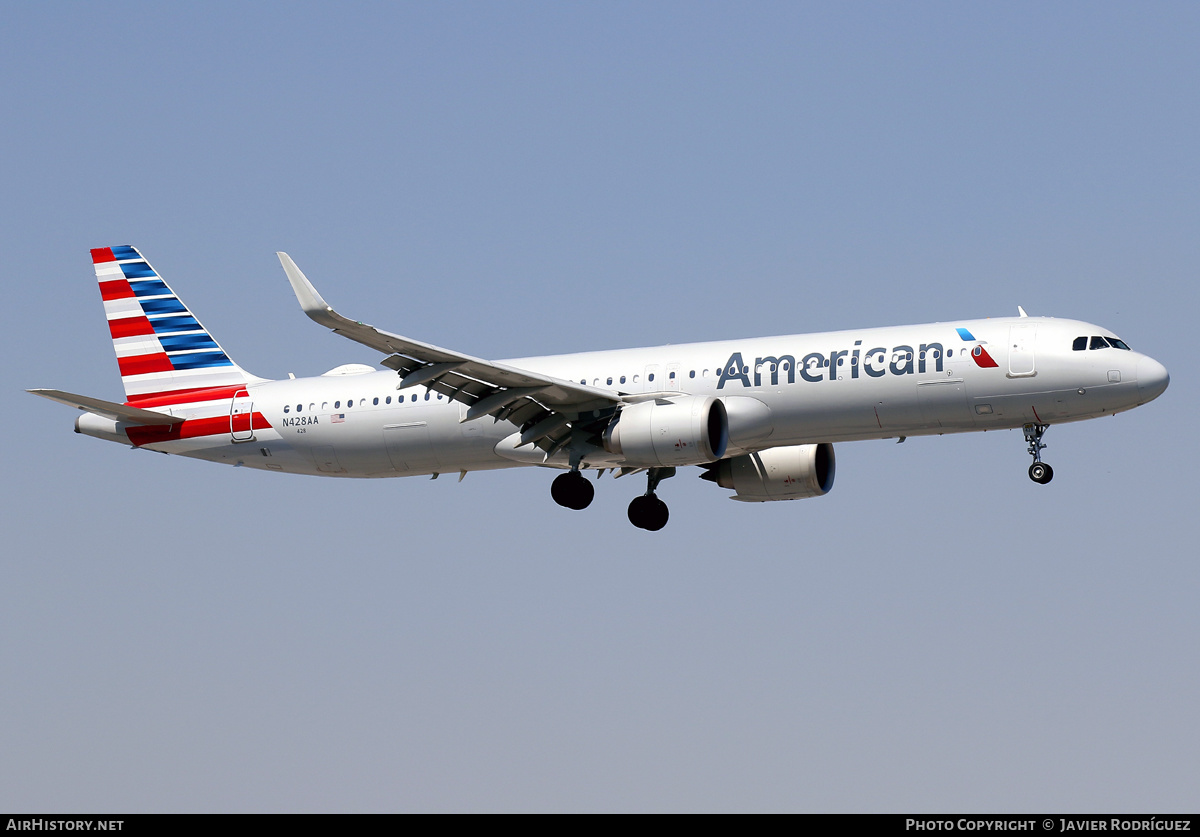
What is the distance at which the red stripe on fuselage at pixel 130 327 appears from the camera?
152 ft

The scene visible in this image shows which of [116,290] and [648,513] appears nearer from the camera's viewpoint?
[648,513]

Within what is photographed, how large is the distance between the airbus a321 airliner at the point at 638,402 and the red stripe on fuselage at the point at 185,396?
0.05 meters

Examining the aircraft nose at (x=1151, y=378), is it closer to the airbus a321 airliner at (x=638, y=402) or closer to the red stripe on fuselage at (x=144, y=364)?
the airbus a321 airliner at (x=638, y=402)

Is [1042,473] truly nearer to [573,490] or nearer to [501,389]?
[573,490]

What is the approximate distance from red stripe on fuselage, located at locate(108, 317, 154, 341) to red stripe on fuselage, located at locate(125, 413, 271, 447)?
3.64 meters

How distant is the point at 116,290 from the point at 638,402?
18.2 meters

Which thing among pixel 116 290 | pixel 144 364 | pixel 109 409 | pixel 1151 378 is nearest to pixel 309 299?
pixel 109 409

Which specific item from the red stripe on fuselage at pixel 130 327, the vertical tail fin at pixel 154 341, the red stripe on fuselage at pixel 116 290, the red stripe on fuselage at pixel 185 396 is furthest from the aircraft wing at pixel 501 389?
the red stripe on fuselage at pixel 116 290

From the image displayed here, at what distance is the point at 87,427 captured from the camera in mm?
44188

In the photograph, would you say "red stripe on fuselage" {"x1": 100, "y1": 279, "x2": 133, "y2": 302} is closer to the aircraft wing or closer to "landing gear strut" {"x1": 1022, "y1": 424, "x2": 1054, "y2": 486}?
the aircraft wing

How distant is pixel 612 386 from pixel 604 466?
2199 millimetres

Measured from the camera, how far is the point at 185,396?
44781 mm

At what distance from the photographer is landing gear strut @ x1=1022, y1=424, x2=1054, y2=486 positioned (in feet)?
122
